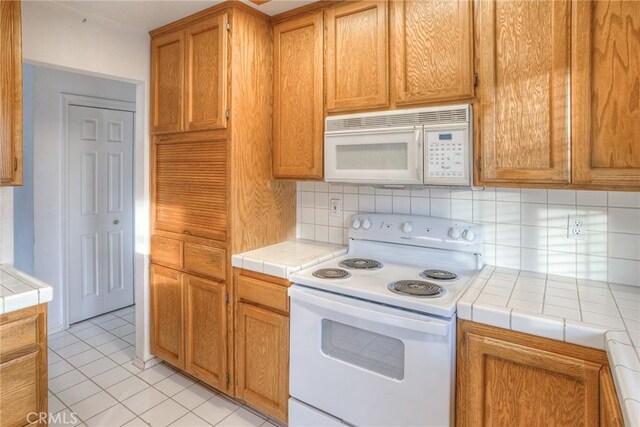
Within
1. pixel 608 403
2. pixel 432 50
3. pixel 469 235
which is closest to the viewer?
pixel 608 403

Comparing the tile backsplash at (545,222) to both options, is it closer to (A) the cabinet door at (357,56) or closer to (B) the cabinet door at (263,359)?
(A) the cabinet door at (357,56)

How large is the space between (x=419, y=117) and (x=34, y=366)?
1955mm

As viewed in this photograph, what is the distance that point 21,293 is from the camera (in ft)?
4.76

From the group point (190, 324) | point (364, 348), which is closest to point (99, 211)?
point (190, 324)

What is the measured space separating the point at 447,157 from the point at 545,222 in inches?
22.8

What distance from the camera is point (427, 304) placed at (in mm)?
1380

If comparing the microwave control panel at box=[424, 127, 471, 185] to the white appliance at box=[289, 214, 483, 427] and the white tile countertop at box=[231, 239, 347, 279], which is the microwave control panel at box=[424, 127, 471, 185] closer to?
the white appliance at box=[289, 214, 483, 427]

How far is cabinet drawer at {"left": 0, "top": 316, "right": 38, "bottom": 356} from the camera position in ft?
4.60

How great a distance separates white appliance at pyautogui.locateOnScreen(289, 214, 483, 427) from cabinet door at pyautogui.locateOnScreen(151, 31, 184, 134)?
133 cm

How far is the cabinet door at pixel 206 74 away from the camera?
202cm

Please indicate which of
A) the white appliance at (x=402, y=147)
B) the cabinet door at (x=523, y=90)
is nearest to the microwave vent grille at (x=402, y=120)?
the white appliance at (x=402, y=147)

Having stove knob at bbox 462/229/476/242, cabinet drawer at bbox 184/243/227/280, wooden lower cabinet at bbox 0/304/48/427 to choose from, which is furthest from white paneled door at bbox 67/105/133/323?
stove knob at bbox 462/229/476/242

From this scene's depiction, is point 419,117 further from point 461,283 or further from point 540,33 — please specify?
point 461,283

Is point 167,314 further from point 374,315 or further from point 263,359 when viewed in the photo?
point 374,315
